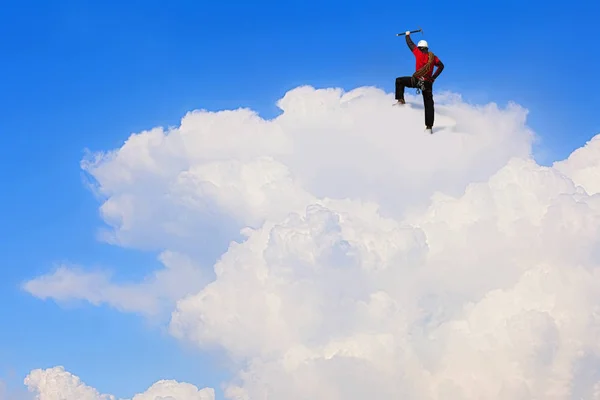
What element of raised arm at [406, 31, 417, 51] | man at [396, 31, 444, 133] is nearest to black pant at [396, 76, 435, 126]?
man at [396, 31, 444, 133]

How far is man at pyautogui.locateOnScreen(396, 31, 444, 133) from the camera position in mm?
57438

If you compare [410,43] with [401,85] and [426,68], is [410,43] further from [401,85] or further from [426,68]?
[401,85]

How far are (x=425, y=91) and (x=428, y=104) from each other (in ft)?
3.55

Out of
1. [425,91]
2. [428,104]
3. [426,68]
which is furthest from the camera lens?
[428,104]

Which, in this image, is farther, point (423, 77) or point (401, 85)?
point (401, 85)

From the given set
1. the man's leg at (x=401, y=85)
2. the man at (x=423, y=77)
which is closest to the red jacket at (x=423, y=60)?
the man at (x=423, y=77)

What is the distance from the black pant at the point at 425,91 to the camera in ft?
191

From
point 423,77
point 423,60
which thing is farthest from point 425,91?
point 423,60

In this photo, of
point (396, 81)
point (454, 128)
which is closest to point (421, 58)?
point (396, 81)

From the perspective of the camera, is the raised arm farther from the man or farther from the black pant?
the black pant

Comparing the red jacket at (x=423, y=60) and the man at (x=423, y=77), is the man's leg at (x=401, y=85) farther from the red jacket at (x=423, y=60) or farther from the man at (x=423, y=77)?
the red jacket at (x=423, y=60)

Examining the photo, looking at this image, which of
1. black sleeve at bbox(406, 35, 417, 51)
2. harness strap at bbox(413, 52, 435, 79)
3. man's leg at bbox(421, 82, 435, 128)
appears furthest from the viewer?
man's leg at bbox(421, 82, 435, 128)

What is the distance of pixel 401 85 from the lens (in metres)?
59.0

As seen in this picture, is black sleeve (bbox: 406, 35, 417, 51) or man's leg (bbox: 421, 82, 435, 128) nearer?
black sleeve (bbox: 406, 35, 417, 51)
